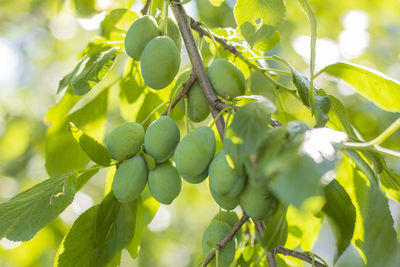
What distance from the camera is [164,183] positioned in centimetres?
75

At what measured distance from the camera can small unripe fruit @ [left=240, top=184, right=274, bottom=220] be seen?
58cm

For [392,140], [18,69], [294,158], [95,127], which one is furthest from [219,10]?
[18,69]

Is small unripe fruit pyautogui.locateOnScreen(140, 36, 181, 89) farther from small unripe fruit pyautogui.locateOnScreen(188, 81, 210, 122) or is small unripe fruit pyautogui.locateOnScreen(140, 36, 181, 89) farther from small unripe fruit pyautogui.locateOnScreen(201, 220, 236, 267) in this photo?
small unripe fruit pyautogui.locateOnScreen(201, 220, 236, 267)

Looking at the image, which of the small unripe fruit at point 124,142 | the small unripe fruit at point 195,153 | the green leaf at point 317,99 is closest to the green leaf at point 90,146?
the small unripe fruit at point 124,142

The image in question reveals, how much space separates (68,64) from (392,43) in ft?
8.38

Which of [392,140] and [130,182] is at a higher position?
[130,182]

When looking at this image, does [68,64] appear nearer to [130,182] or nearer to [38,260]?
[38,260]

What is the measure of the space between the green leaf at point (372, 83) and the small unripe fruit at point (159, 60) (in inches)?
12.0

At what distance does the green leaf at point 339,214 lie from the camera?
0.58 meters

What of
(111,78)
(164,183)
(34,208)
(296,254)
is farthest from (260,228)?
(111,78)

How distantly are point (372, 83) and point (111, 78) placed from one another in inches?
73.7

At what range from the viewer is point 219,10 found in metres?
1.38

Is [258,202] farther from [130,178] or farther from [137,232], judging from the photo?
[137,232]

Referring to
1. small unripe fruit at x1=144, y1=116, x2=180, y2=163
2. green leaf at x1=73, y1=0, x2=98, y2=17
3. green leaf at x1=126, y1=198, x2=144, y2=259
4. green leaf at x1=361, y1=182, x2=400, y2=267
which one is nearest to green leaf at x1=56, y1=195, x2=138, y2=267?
green leaf at x1=126, y1=198, x2=144, y2=259
